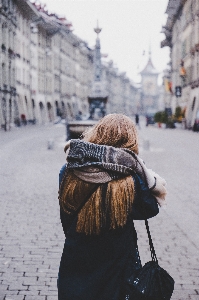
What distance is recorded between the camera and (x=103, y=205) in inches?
107

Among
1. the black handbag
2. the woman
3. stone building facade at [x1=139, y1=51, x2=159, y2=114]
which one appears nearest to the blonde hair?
the woman

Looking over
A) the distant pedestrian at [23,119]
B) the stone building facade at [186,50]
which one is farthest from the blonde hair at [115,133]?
the distant pedestrian at [23,119]

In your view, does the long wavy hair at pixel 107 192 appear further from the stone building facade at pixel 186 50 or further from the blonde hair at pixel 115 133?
the stone building facade at pixel 186 50

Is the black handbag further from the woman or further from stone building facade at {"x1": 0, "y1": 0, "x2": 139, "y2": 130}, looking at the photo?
stone building facade at {"x1": 0, "y1": 0, "x2": 139, "y2": 130}

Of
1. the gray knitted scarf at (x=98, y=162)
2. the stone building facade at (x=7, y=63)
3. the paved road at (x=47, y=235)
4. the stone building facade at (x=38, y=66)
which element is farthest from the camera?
the stone building facade at (x=38, y=66)

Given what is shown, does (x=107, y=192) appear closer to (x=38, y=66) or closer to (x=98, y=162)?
(x=98, y=162)

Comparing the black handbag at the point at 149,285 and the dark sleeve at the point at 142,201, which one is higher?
the dark sleeve at the point at 142,201

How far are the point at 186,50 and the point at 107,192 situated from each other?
2150 inches

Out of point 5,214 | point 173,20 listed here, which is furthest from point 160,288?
point 173,20

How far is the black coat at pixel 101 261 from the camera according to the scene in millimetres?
2781

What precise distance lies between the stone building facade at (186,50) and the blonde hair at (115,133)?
4550 centimetres

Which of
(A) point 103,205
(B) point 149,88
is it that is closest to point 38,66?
(A) point 103,205

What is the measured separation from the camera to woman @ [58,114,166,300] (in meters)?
2.69

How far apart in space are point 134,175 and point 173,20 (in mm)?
65413
